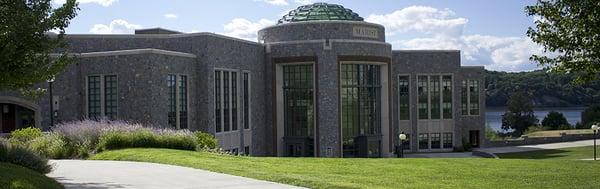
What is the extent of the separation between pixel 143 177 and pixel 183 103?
19696 mm

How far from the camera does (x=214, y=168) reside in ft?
51.9

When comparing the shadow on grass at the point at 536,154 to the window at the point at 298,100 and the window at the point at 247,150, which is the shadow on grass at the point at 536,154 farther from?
the window at the point at 247,150

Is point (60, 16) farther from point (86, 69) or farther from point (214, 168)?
point (86, 69)

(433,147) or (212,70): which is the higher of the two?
(212,70)

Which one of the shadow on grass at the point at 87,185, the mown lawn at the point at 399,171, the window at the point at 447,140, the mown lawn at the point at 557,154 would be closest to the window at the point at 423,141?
the window at the point at 447,140

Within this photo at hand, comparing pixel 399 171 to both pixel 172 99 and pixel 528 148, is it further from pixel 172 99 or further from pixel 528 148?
pixel 528 148

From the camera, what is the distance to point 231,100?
37531mm

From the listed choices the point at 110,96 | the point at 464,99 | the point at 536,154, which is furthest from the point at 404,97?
the point at 110,96

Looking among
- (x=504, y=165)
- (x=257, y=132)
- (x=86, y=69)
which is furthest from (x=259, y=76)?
(x=504, y=165)

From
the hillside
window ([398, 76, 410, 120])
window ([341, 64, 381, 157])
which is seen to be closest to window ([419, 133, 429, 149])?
window ([398, 76, 410, 120])

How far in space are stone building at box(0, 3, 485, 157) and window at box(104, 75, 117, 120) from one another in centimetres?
5

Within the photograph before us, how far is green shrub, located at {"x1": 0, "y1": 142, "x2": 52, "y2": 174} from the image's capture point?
48.2 feet

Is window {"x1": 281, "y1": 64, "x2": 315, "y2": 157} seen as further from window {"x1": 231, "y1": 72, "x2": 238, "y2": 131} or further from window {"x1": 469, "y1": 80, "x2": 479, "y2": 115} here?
window {"x1": 469, "y1": 80, "x2": 479, "y2": 115}

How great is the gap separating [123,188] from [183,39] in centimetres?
2402
